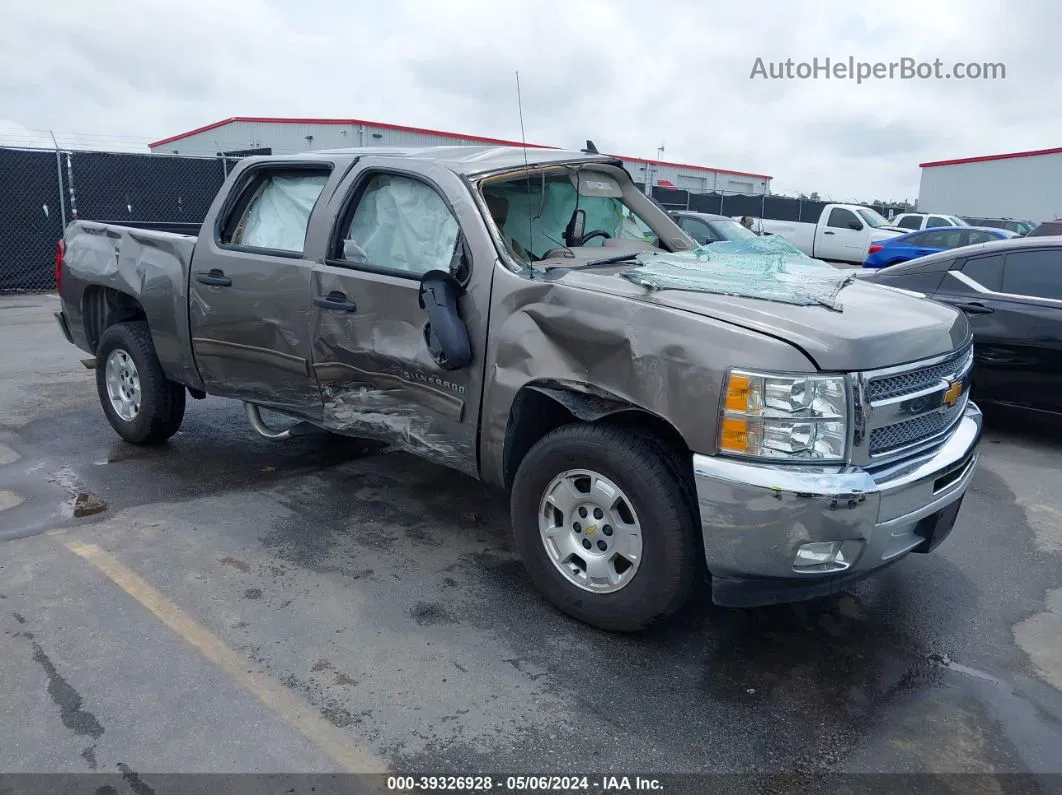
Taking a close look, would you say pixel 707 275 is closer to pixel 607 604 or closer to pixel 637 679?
pixel 607 604

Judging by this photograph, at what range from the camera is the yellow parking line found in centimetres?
277

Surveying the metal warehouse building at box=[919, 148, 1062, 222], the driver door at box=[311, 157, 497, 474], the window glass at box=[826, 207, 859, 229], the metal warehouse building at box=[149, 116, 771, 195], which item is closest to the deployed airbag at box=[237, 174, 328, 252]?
the driver door at box=[311, 157, 497, 474]

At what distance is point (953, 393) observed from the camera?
3590 millimetres

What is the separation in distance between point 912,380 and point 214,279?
3.69 metres

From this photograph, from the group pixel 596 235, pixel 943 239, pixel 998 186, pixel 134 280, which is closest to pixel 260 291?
pixel 134 280

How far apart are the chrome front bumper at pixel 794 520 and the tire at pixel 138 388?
12.9ft

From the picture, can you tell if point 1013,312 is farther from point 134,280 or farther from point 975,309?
point 134,280

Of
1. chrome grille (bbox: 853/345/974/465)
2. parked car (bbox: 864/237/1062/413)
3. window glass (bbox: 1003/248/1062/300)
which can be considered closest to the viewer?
chrome grille (bbox: 853/345/974/465)

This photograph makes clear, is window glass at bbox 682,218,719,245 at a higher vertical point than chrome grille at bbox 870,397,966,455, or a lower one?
higher

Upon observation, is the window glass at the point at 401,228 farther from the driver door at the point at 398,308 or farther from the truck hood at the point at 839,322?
the truck hood at the point at 839,322

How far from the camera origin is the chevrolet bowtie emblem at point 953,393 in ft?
11.5

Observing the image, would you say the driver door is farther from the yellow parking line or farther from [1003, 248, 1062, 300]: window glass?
[1003, 248, 1062, 300]: window glass

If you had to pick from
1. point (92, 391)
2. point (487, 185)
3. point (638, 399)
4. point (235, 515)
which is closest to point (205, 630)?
point (235, 515)

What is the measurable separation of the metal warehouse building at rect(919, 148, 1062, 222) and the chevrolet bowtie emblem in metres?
35.7
